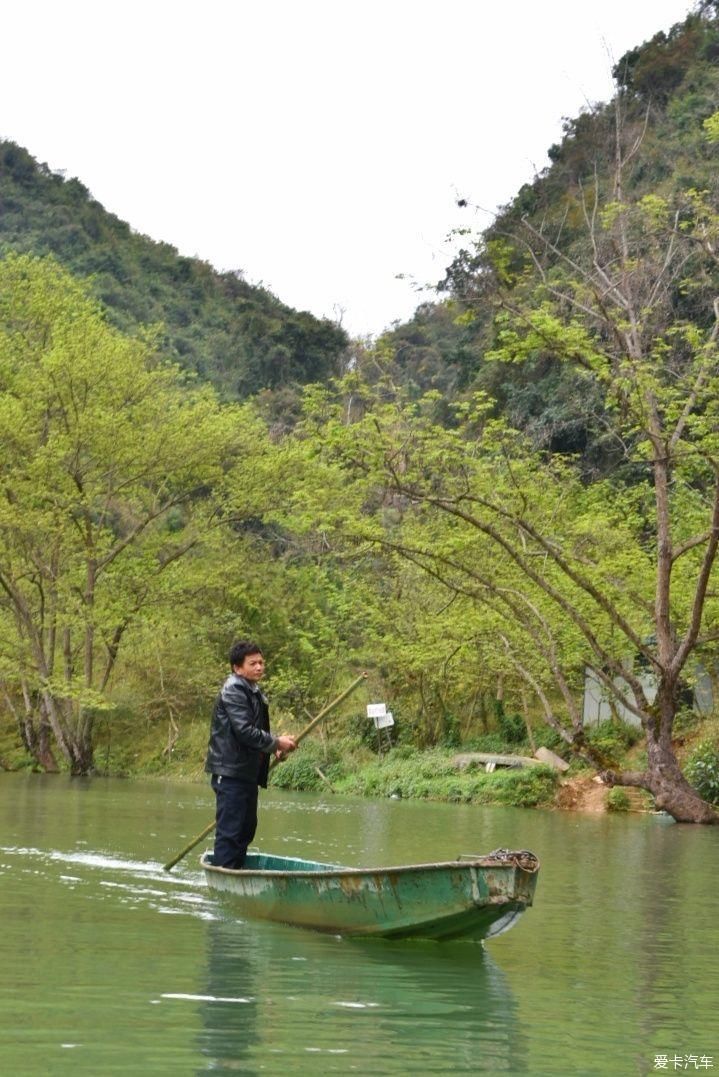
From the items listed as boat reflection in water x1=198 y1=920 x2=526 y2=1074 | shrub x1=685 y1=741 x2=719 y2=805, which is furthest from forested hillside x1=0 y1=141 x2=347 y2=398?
boat reflection in water x1=198 y1=920 x2=526 y2=1074

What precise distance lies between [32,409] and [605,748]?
48.3 ft

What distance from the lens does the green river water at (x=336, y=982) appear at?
573 centimetres

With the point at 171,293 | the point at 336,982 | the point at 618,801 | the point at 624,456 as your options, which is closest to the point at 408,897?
the point at 336,982

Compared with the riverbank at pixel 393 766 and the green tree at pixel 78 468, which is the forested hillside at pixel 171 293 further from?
the green tree at pixel 78 468

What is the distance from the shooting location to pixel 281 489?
35844mm

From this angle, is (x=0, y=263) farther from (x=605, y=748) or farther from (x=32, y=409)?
(x=605, y=748)

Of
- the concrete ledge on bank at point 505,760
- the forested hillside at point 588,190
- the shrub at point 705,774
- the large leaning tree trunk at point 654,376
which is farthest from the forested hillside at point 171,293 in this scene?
the large leaning tree trunk at point 654,376

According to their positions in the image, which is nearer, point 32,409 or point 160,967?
point 160,967

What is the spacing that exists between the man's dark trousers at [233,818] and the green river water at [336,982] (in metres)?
0.42

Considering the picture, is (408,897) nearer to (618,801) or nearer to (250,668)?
(250,668)

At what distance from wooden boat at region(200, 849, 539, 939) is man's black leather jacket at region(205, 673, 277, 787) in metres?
0.80

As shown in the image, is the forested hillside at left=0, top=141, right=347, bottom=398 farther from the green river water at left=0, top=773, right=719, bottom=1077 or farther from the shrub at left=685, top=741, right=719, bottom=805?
the green river water at left=0, top=773, right=719, bottom=1077

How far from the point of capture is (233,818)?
1041cm

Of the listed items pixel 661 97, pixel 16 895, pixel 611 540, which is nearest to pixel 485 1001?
pixel 16 895
